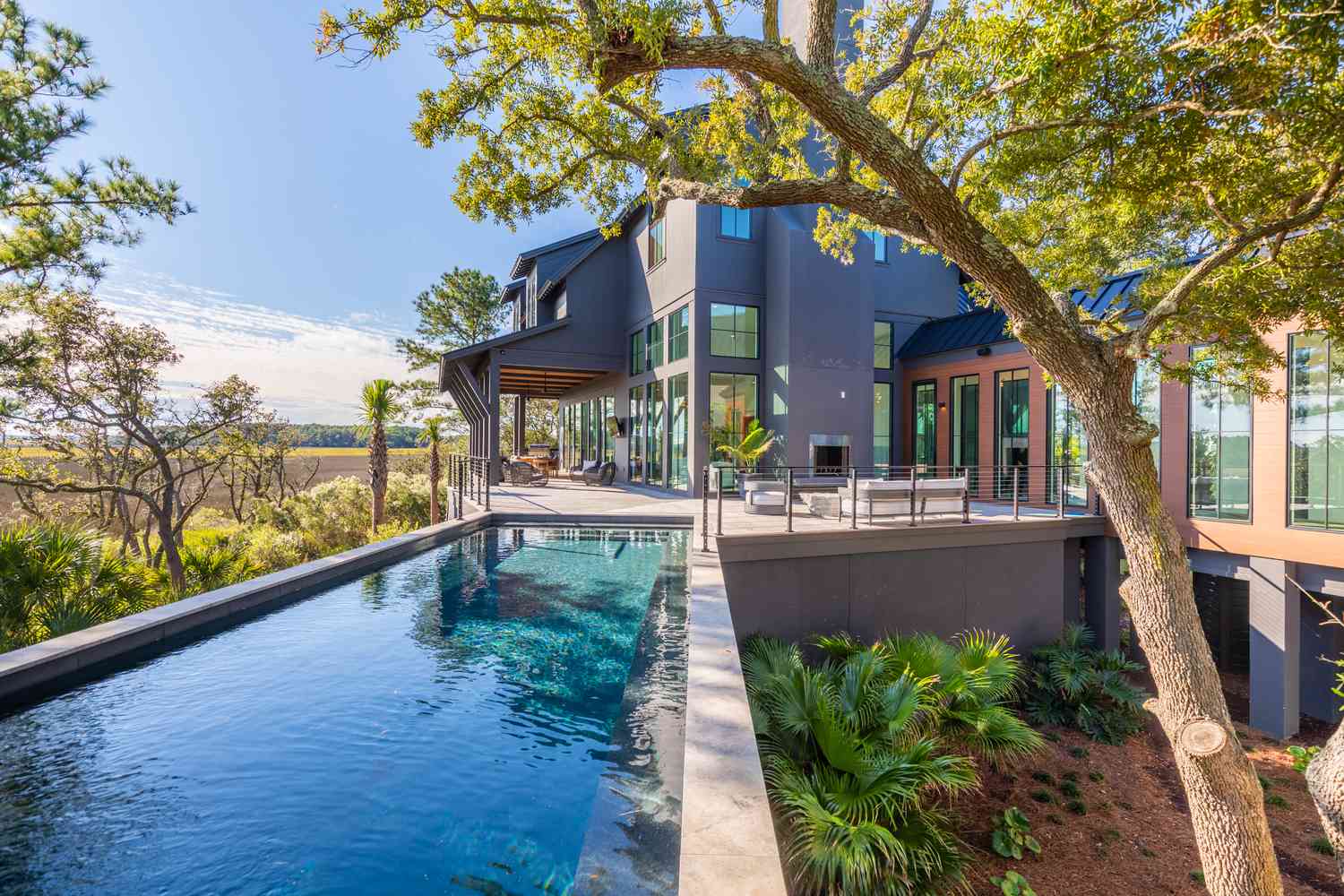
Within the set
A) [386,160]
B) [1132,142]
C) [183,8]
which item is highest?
[386,160]

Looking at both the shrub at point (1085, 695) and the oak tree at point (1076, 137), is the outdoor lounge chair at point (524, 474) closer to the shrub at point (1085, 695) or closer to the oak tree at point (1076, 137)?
the oak tree at point (1076, 137)

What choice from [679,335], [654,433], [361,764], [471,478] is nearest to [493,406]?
[471,478]

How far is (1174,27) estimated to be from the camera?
4.28m

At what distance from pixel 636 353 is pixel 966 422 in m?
9.63

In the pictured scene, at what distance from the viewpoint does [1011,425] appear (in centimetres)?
1395

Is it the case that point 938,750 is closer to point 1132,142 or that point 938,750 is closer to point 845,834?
point 845,834

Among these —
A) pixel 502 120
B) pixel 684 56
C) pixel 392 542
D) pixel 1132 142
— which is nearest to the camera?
pixel 684 56

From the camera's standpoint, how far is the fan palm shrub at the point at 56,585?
5.30 meters

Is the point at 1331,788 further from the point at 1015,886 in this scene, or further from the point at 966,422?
the point at 966,422

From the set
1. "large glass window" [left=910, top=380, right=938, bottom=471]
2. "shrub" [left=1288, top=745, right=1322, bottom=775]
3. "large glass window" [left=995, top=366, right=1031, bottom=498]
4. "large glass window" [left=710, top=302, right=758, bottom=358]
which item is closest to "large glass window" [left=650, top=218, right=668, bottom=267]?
"large glass window" [left=710, top=302, right=758, bottom=358]

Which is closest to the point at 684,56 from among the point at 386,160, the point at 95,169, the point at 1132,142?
the point at 1132,142

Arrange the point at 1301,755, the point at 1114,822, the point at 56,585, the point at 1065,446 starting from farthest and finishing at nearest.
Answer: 1. the point at 1065,446
2. the point at 1301,755
3. the point at 1114,822
4. the point at 56,585

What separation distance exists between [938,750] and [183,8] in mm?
15621

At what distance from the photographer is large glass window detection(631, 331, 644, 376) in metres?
17.8
